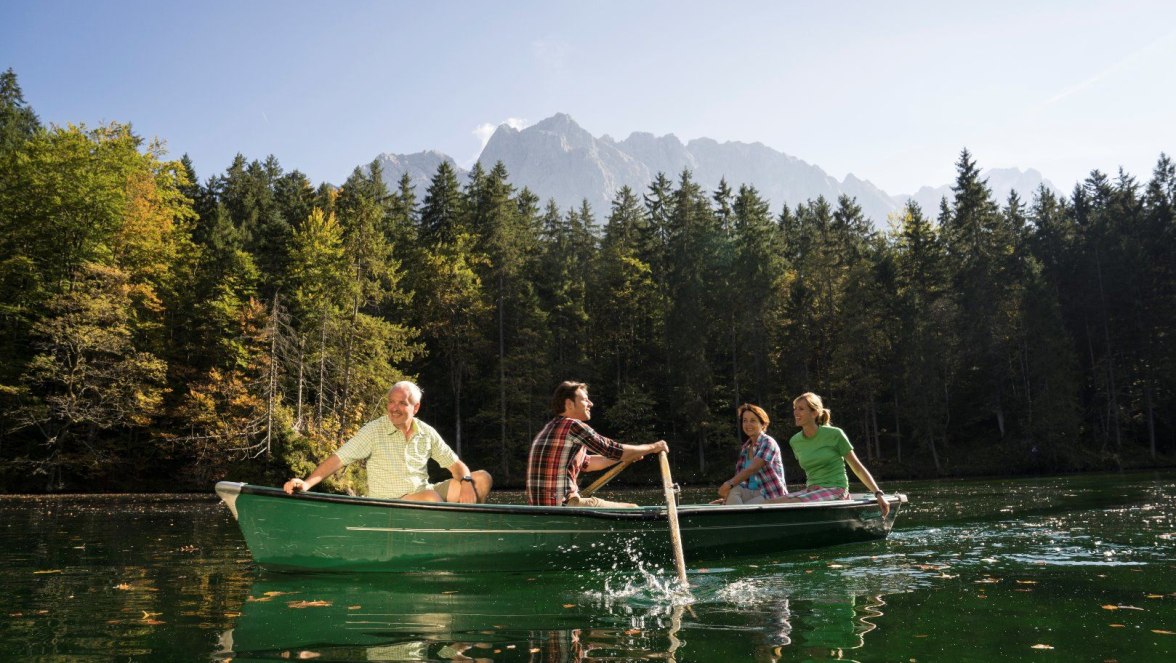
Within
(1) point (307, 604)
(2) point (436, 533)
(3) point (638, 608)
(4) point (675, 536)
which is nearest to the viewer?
(3) point (638, 608)

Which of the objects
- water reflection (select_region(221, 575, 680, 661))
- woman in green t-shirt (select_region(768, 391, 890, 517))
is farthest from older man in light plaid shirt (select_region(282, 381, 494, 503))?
woman in green t-shirt (select_region(768, 391, 890, 517))

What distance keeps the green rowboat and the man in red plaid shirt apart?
35cm

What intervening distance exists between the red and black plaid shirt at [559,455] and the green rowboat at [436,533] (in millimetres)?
425

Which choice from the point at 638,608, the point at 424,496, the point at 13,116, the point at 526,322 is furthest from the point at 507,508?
the point at 13,116

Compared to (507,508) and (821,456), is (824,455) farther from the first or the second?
(507,508)

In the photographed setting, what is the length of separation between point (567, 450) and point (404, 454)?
1485 millimetres

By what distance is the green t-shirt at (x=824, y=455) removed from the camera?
9.40 meters

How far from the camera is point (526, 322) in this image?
130 ft

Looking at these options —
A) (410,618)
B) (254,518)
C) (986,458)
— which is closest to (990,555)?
(410,618)

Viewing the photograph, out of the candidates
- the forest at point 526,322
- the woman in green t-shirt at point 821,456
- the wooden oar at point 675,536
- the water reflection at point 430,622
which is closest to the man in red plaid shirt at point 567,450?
the wooden oar at point 675,536

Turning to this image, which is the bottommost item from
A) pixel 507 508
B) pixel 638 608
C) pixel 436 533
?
pixel 638 608

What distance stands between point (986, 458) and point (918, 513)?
27.3m

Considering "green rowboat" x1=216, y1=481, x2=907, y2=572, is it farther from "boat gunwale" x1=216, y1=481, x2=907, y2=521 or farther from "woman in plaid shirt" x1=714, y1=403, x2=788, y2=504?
"woman in plaid shirt" x1=714, y1=403, x2=788, y2=504

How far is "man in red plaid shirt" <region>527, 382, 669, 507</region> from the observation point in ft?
24.7
